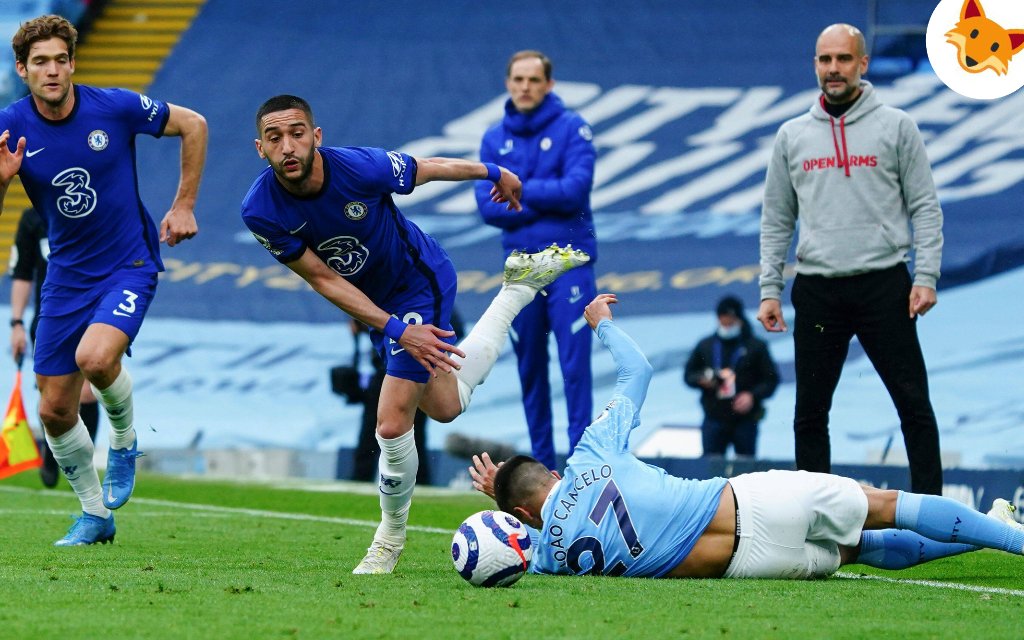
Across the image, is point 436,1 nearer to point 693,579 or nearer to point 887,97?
point 887,97

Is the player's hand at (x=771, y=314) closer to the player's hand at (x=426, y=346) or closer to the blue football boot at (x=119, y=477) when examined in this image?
the player's hand at (x=426, y=346)

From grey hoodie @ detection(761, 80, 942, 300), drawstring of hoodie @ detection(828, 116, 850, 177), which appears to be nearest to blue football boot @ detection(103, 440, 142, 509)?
grey hoodie @ detection(761, 80, 942, 300)

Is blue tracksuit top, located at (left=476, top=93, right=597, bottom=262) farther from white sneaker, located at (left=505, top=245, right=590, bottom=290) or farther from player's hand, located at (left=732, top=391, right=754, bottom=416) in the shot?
player's hand, located at (left=732, top=391, right=754, bottom=416)

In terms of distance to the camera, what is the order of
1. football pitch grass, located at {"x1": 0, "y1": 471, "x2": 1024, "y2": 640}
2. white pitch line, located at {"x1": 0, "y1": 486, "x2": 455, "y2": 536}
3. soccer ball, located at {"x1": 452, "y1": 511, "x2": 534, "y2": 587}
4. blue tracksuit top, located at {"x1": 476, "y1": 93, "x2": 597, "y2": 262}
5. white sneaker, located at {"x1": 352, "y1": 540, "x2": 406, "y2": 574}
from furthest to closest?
blue tracksuit top, located at {"x1": 476, "y1": 93, "x2": 597, "y2": 262} < white pitch line, located at {"x1": 0, "y1": 486, "x2": 455, "y2": 536} < white sneaker, located at {"x1": 352, "y1": 540, "x2": 406, "y2": 574} < soccer ball, located at {"x1": 452, "y1": 511, "x2": 534, "y2": 587} < football pitch grass, located at {"x1": 0, "y1": 471, "x2": 1024, "y2": 640}

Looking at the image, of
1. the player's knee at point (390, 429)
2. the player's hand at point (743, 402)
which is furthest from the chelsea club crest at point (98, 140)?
the player's hand at point (743, 402)

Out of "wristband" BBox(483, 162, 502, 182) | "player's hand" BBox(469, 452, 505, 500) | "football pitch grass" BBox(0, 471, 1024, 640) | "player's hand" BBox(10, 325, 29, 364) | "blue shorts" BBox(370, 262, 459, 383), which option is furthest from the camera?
"player's hand" BBox(10, 325, 29, 364)

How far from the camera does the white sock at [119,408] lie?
7.15 metres

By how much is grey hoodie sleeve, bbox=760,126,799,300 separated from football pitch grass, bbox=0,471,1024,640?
160cm

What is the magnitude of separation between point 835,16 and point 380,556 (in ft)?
44.4

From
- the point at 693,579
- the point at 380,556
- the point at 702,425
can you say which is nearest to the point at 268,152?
the point at 380,556

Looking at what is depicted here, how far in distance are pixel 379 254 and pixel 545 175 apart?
2.92m

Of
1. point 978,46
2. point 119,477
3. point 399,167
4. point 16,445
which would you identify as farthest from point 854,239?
point 978,46

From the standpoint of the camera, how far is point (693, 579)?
582 cm

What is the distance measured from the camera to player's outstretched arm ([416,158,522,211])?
6484mm
